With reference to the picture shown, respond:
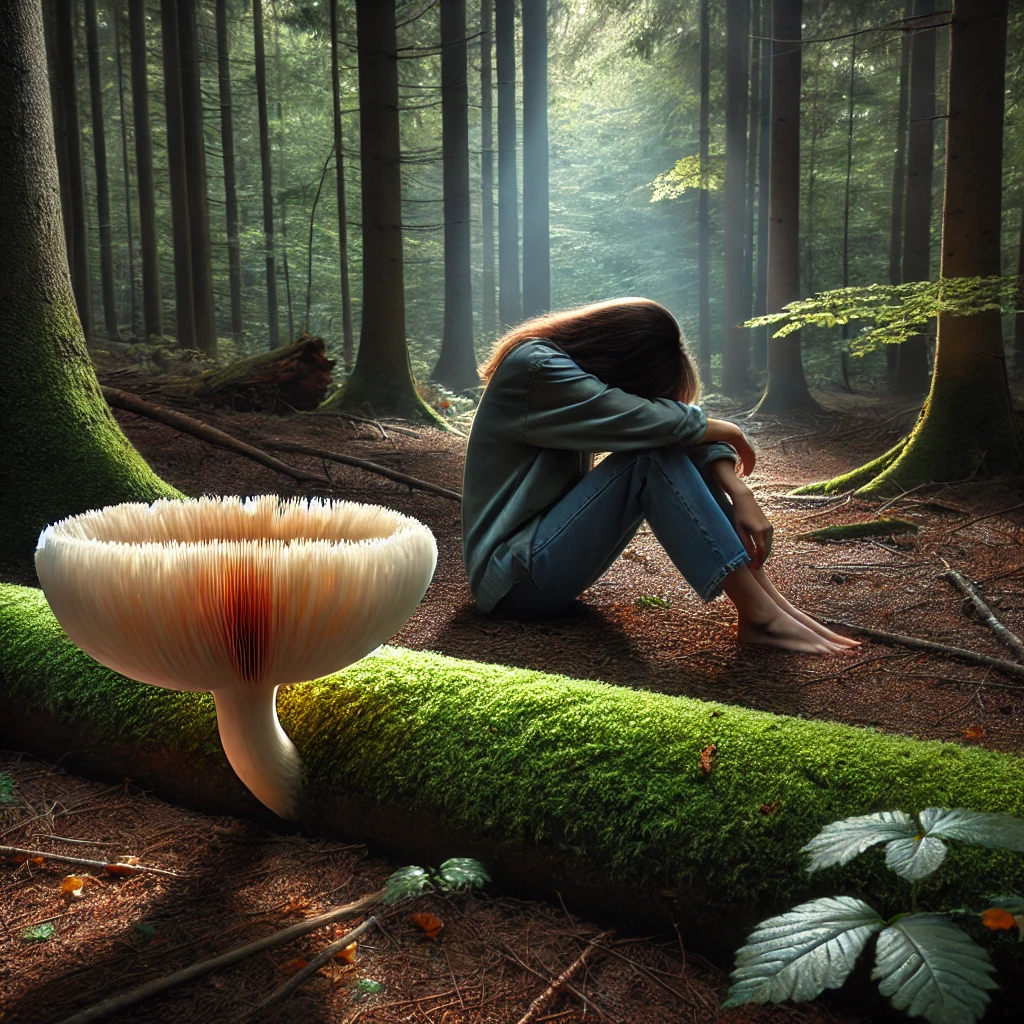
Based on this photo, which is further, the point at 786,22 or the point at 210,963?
the point at 786,22

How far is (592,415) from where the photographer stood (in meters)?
2.59

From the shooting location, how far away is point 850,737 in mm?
1472

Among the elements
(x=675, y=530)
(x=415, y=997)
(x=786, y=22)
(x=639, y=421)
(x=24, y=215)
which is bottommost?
(x=415, y=997)

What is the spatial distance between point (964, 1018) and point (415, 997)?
2.53 feet

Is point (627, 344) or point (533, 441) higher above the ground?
point (627, 344)

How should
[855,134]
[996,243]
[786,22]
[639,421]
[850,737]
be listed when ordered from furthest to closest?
[855,134], [786,22], [996,243], [639,421], [850,737]

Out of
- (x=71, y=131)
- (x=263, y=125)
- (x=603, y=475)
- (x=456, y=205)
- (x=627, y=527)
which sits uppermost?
(x=263, y=125)

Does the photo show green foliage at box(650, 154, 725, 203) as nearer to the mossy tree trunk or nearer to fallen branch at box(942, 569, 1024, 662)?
the mossy tree trunk

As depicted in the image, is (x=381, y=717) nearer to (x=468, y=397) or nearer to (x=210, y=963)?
(x=210, y=963)

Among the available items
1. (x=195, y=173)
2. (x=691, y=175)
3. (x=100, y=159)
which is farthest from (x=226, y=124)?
(x=691, y=175)

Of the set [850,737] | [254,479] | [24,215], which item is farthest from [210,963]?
[254,479]

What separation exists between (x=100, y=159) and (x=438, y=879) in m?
16.4

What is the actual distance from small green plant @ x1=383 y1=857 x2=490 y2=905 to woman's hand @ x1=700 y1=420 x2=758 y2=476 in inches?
64.8

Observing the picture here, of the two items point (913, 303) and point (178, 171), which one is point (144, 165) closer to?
point (178, 171)
